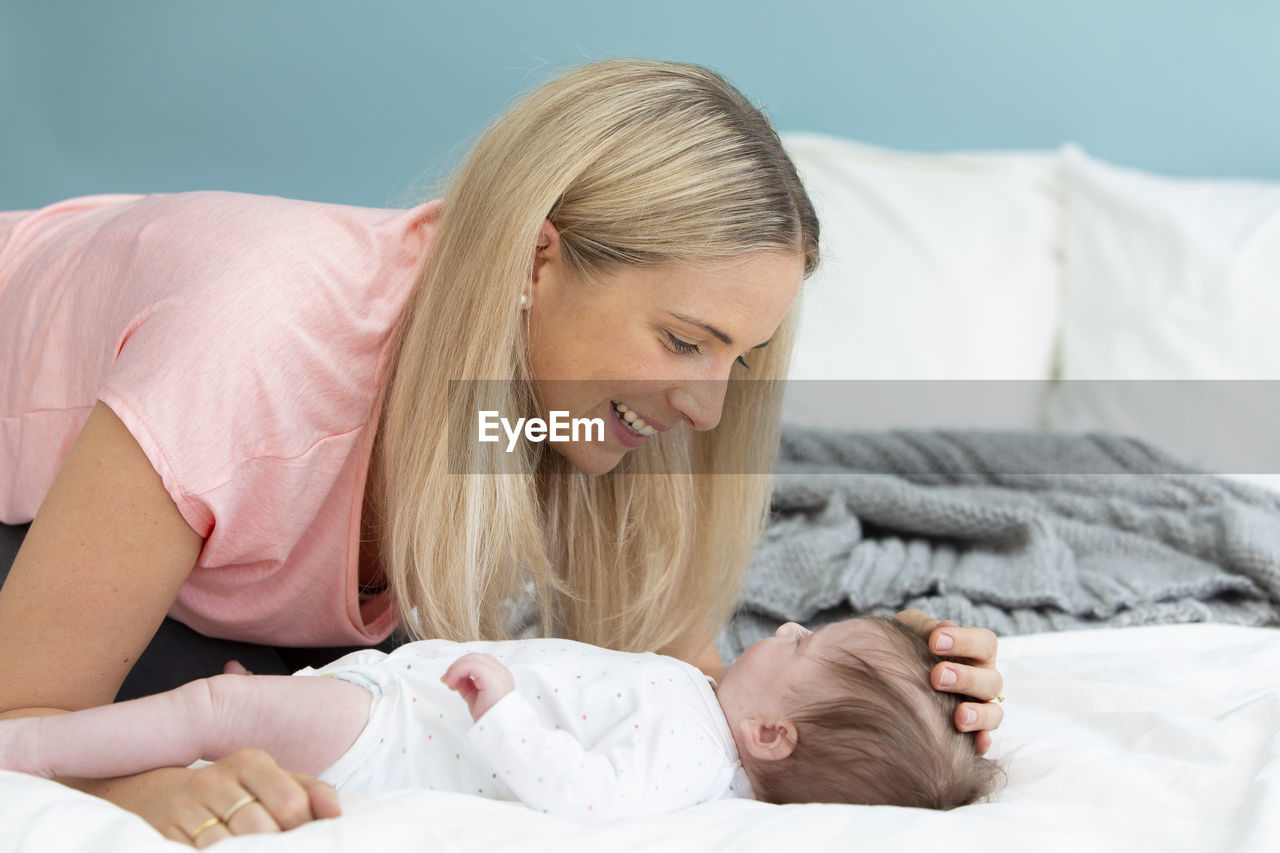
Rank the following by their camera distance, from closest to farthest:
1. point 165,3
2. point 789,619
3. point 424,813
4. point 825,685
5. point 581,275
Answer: point 424,813, point 825,685, point 581,275, point 789,619, point 165,3

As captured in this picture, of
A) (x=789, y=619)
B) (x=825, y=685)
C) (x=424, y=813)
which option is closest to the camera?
(x=424, y=813)

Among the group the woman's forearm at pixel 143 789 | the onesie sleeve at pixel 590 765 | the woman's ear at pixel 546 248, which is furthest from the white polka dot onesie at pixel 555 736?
the woman's ear at pixel 546 248

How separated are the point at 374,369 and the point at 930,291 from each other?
144 cm

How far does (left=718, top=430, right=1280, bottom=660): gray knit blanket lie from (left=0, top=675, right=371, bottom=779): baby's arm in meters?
0.75

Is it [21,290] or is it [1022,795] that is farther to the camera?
[21,290]

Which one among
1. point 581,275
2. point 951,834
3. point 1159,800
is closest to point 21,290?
point 581,275

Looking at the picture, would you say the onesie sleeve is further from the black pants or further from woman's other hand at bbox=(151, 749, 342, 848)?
the black pants

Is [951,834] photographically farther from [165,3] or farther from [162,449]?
[165,3]

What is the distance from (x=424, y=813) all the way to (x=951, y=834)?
0.36m

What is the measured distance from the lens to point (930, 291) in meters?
2.28

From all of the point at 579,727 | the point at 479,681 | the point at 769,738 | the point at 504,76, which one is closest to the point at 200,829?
the point at 479,681

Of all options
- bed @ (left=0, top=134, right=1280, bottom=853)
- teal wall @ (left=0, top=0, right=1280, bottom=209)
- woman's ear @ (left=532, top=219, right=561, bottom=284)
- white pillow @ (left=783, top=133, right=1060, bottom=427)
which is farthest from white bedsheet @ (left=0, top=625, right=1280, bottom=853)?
teal wall @ (left=0, top=0, right=1280, bottom=209)

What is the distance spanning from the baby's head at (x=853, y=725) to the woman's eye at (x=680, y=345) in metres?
0.30

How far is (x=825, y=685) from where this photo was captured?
98 cm
